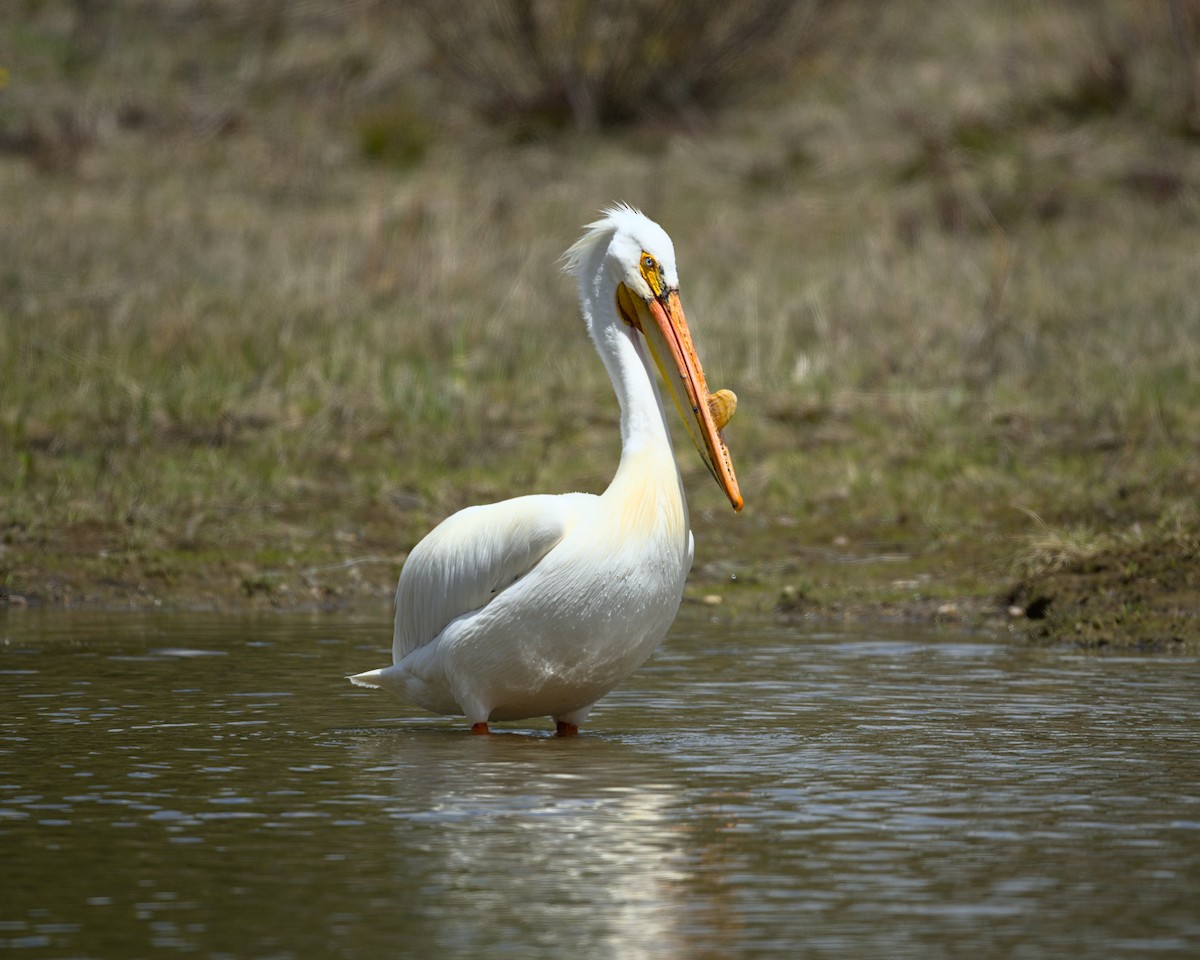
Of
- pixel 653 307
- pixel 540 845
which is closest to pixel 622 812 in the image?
pixel 540 845

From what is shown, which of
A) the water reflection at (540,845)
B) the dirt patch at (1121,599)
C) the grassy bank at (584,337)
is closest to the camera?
the water reflection at (540,845)

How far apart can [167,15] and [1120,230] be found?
11.5m

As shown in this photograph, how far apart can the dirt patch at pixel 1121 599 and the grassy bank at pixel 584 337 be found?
0.07 ft

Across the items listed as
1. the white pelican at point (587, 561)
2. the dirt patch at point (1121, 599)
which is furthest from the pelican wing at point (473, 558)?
the dirt patch at point (1121, 599)

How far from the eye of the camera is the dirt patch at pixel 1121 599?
7.49 meters

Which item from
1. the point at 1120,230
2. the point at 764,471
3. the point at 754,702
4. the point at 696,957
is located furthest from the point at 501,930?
the point at 1120,230

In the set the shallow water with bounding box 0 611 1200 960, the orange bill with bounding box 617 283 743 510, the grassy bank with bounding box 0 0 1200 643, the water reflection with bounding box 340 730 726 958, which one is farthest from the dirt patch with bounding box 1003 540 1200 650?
the water reflection with bounding box 340 730 726 958

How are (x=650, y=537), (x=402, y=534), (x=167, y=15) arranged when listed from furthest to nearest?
(x=167, y=15) < (x=402, y=534) < (x=650, y=537)

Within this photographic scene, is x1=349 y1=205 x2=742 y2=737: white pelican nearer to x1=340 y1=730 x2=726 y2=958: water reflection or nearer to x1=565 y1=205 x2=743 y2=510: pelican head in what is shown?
x1=565 y1=205 x2=743 y2=510: pelican head

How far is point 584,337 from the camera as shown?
38.5ft

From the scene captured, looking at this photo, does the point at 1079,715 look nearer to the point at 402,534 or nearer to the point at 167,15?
the point at 402,534

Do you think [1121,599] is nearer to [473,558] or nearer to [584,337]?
[473,558]

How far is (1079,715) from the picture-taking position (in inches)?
234

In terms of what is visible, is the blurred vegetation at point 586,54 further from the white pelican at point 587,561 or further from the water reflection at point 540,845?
the water reflection at point 540,845
